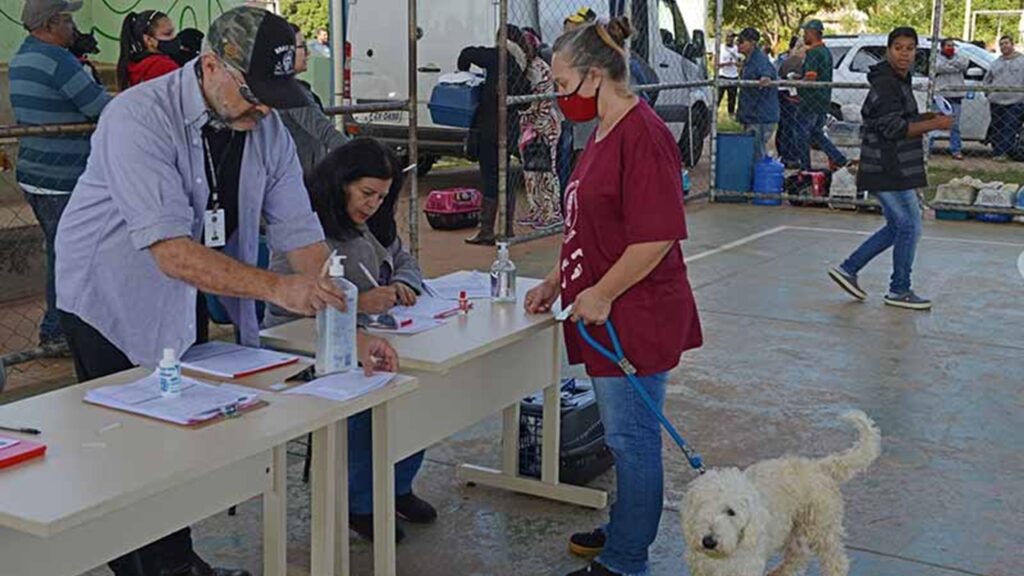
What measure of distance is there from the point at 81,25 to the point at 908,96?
258 inches

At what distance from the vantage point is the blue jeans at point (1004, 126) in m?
16.6

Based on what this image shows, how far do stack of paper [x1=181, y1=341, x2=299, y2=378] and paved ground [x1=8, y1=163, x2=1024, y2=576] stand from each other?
2.95ft

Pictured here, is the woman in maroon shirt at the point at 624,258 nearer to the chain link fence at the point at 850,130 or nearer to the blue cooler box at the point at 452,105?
the chain link fence at the point at 850,130

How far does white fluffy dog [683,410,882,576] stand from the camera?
3.20 meters

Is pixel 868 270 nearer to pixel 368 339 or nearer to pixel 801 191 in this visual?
pixel 801 191

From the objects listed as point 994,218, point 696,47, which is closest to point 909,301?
point 994,218

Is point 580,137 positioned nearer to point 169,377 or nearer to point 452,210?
point 452,210

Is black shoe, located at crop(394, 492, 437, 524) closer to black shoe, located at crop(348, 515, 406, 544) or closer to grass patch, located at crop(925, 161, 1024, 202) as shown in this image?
black shoe, located at crop(348, 515, 406, 544)

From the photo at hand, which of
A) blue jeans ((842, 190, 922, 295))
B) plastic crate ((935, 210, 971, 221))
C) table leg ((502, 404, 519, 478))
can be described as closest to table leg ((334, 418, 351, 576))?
table leg ((502, 404, 519, 478))

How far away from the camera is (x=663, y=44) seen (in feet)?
45.1

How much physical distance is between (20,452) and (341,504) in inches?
45.4

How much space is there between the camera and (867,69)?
55.5 feet

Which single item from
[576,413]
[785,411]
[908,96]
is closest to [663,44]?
[908,96]

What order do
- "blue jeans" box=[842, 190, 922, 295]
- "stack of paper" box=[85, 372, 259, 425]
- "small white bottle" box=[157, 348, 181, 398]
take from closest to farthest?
"stack of paper" box=[85, 372, 259, 425] < "small white bottle" box=[157, 348, 181, 398] < "blue jeans" box=[842, 190, 922, 295]
